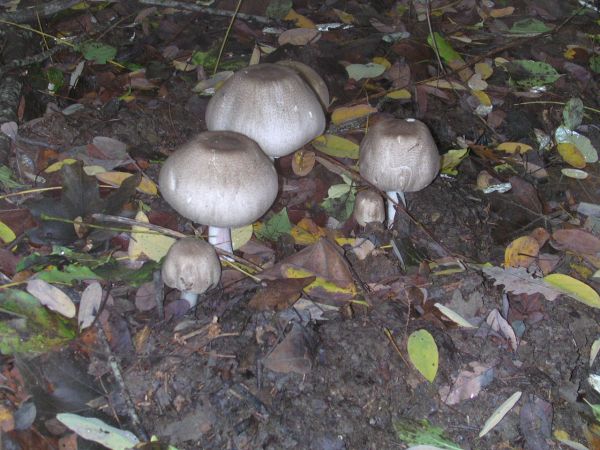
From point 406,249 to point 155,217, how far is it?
4.31 feet

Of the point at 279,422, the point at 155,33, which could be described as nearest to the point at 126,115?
the point at 155,33

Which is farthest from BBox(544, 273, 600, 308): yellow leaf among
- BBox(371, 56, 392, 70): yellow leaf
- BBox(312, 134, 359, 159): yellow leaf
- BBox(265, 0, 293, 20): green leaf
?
BBox(265, 0, 293, 20): green leaf

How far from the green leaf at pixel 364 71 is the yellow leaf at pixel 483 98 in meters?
0.70

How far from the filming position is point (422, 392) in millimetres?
2418

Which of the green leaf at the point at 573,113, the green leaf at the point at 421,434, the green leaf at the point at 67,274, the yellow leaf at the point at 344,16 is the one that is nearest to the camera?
the green leaf at the point at 421,434

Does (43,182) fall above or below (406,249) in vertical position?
above

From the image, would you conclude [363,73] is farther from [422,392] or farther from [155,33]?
[422,392]

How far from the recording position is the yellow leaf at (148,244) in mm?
2764

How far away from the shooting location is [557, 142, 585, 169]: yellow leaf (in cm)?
360

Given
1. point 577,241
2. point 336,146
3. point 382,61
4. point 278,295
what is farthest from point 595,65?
point 278,295

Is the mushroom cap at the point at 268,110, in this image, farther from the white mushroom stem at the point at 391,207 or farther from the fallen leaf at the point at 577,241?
the fallen leaf at the point at 577,241

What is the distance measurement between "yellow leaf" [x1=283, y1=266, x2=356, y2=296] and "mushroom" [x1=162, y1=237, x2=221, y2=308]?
392 millimetres

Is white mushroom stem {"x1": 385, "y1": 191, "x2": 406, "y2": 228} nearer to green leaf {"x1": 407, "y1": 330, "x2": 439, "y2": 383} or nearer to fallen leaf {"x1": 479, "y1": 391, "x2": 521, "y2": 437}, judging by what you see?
green leaf {"x1": 407, "y1": 330, "x2": 439, "y2": 383}

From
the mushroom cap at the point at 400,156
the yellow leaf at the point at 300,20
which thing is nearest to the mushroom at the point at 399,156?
the mushroom cap at the point at 400,156
